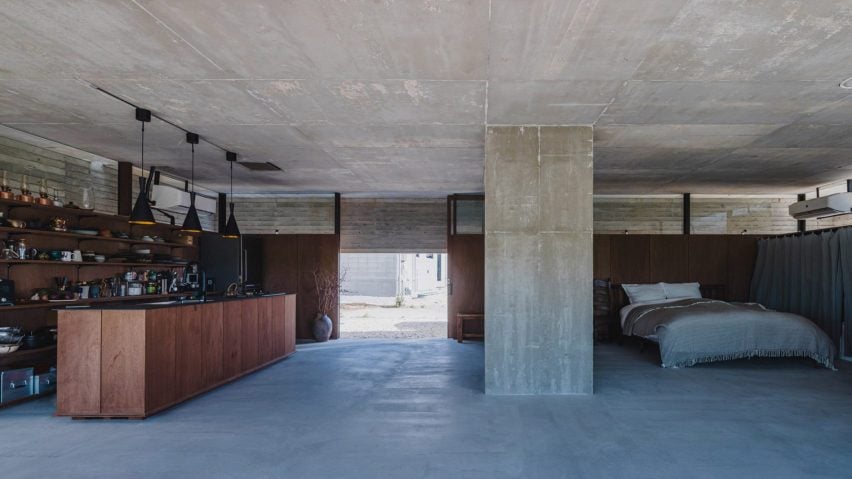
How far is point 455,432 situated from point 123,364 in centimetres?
272

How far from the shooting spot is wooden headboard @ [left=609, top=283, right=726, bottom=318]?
28.8ft

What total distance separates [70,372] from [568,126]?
4918 millimetres

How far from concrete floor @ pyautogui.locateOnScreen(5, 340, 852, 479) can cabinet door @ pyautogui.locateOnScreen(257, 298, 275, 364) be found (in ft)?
1.78

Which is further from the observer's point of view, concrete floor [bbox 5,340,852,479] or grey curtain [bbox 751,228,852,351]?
grey curtain [bbox 751,228,852,351]

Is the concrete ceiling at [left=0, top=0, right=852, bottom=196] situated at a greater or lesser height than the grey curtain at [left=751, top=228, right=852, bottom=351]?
greater

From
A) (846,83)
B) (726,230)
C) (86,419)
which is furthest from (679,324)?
(86,419)

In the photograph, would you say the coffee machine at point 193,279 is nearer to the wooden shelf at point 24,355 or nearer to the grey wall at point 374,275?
the wooden shelf at point 24,355

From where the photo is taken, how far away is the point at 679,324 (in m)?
6.10

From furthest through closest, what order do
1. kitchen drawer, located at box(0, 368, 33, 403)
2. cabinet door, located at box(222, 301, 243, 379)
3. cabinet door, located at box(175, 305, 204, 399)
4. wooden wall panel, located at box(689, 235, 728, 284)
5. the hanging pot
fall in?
wooden wall panel, located at box(689, 235, 728, 284)
the hanging pot
cabinet door, located at box(222, 301, 243, 379)
cabinet door, located at box(175, 305, 204, 399)
kitchen drawer, located at box(0, 368, 33, 403)

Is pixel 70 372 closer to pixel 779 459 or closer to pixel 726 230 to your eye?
pixel 779 459

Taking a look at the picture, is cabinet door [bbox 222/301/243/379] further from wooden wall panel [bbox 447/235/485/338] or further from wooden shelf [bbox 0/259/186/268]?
wooden wall panel [bbox 447/235/485/338]

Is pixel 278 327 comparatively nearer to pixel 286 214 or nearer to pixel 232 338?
pixel 232 338

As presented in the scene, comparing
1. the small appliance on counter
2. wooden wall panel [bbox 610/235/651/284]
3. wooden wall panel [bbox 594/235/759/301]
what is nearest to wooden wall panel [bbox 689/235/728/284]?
wooden wall panel [bbox 594/235/759/301]

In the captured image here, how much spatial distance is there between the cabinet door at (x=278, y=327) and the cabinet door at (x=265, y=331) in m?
0.06
